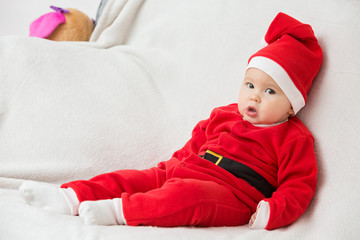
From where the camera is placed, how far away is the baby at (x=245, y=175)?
0.91 m

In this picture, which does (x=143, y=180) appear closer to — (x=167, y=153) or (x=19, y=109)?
(x=167, y=153)

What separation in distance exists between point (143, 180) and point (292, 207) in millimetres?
384

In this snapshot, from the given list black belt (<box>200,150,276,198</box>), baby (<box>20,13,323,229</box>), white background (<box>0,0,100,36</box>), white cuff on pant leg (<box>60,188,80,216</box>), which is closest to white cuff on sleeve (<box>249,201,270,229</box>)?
baby (<box>20,13,323,229</box>)

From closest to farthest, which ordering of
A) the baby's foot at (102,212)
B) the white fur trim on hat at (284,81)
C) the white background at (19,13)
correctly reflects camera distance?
the baby's foot at (102,212) < the white fur trim on hat at (284,81) < the white background at (19,13)

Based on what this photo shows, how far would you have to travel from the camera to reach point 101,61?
1.50 metres

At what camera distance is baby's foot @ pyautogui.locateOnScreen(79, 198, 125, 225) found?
0.87 m

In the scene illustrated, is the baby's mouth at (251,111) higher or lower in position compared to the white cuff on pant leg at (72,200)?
higher

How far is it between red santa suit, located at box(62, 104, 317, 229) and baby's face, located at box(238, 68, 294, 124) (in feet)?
0.09

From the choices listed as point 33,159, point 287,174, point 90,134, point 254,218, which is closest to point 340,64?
point 287,174

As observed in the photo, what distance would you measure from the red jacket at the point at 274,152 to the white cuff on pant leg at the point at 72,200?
0.31m

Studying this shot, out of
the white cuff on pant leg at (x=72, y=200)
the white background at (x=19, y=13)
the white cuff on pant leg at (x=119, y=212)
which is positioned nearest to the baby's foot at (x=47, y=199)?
the white cuff on pant leg at (x=72, y=200)

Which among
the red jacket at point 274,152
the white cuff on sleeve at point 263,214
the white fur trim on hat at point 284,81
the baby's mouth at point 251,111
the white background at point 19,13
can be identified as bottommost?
the white background at point 19,13

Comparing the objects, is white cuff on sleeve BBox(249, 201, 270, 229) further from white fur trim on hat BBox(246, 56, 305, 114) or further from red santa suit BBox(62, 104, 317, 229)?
white fur trim on hat BBox(246, 56, 305, 114)

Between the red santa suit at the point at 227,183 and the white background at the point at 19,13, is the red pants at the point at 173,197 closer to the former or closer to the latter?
the red santa suit at the point at 227,183
